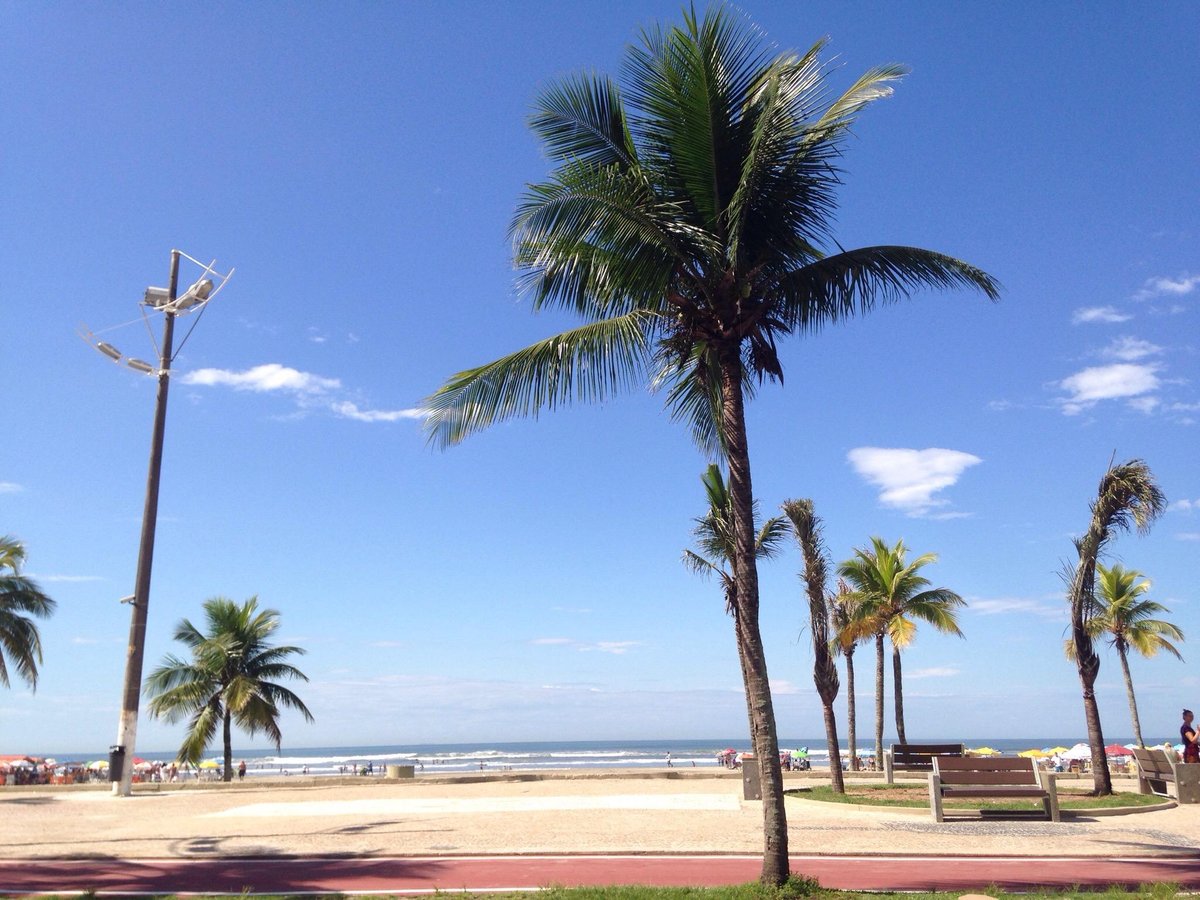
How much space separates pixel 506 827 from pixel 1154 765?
1234 cm

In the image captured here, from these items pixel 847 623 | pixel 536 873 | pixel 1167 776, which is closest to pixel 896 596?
pixel 847 623

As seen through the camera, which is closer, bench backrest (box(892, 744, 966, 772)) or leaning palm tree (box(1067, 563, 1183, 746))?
bench backrest (box(892, 744, 966, 772))

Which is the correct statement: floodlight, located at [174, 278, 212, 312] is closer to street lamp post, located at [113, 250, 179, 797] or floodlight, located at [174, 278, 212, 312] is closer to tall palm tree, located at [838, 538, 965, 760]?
street lamp post, located at [113, 250, 179, 797]

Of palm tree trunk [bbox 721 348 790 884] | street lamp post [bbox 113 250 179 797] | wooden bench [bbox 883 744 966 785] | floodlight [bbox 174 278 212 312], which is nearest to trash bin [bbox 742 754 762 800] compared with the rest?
wooden bench [bbox 883 744 966 785]

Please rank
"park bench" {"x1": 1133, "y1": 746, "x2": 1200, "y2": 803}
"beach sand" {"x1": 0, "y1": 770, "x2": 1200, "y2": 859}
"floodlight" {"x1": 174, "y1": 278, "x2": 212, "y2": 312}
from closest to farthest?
"beach sand" {"x1": 0, "y1": 770, "x2": 1200, "y2": 859} → "park bench" {"x1": 1133, "y1": 746, "x2": 1200, "y2": 803} → "floodlight" {"x1": 174, "y1": 278, "x2": 212, "y2": 312}

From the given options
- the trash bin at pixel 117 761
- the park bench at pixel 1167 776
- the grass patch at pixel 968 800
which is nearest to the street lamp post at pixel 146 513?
the trash bin at pixel 117 761

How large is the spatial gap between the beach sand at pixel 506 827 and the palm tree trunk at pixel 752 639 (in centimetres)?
258

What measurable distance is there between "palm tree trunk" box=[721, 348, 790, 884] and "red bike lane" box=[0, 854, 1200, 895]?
985mm

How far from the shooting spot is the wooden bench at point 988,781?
498 inches

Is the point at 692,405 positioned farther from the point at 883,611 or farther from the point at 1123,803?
the point at 883,611

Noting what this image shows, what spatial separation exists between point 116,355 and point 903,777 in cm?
2170

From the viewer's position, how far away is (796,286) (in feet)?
31.6

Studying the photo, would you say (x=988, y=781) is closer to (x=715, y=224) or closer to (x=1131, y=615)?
(x=715, y=224)

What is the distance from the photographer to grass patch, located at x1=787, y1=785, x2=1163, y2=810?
14961 mm
